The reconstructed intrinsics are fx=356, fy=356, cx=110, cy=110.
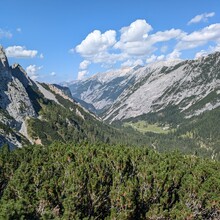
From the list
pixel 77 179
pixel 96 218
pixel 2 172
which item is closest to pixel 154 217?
pixel 96 218

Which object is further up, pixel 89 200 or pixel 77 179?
pixel 77 179

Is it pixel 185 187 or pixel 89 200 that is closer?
pixel 89 200

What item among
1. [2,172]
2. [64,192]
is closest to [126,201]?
[64,192]

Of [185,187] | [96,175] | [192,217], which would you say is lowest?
[192,217]

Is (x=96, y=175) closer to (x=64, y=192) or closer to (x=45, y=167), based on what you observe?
(x=64, y=192)

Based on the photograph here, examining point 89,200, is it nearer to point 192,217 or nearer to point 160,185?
point 160,185

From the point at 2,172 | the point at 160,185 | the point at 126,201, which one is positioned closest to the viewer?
the point at 126,201

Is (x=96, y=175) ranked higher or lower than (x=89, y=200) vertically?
higher

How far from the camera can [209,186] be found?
177ft

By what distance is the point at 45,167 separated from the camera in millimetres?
55625

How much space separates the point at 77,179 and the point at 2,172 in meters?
16.5

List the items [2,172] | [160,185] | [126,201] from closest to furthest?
[126,201] < [160,185] < [2,172]

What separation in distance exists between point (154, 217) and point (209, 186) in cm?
1022

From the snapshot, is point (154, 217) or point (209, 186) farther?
point (209, 186)
